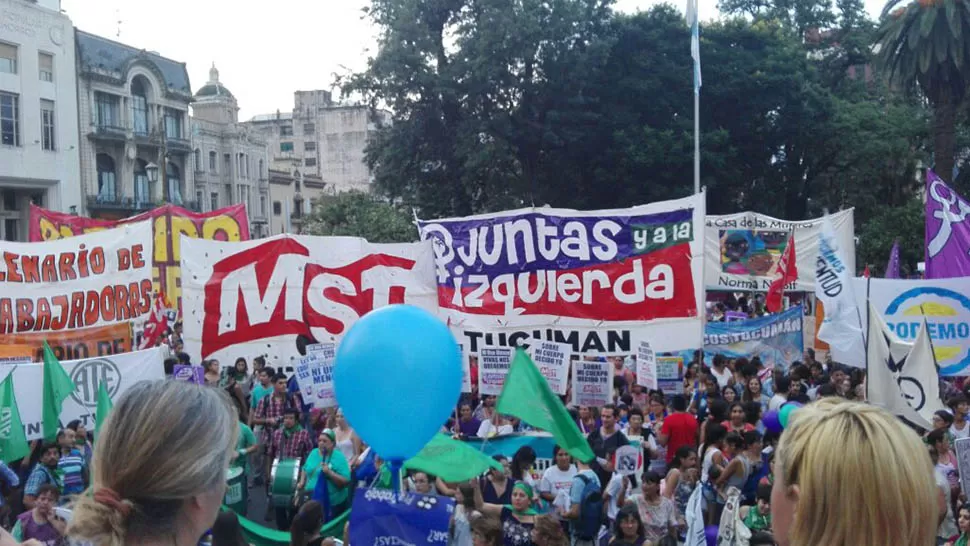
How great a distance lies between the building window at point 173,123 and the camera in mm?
55469

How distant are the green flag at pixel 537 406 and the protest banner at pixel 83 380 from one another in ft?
13.9

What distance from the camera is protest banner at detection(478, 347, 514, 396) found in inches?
431

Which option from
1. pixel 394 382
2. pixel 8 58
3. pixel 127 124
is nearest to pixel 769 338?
pixel 394 382

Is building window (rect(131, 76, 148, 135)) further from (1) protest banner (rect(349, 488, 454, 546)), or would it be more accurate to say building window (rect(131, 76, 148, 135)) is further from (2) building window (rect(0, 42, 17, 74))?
(1) protest banner (rect(349, 488, 454, 546))

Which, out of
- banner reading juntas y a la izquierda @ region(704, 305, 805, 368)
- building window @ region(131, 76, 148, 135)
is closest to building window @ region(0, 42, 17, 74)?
building window @ region(131, 76, 148, 135)

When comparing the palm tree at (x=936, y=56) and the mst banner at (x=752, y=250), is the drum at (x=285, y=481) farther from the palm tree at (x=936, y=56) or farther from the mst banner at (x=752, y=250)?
the palm tree at (x=936, y=56)

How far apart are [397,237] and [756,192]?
13.8m

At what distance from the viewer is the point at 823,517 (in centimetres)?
185

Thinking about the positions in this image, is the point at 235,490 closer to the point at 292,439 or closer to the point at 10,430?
the point at 292,439

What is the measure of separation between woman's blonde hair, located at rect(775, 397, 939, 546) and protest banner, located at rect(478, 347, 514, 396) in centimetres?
905

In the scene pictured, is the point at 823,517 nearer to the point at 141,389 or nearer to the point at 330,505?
the point at 141,389

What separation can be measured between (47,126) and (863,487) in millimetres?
48851

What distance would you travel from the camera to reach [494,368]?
1101 centimetres

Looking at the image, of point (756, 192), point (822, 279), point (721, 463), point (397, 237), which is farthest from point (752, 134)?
point (721, 463)
